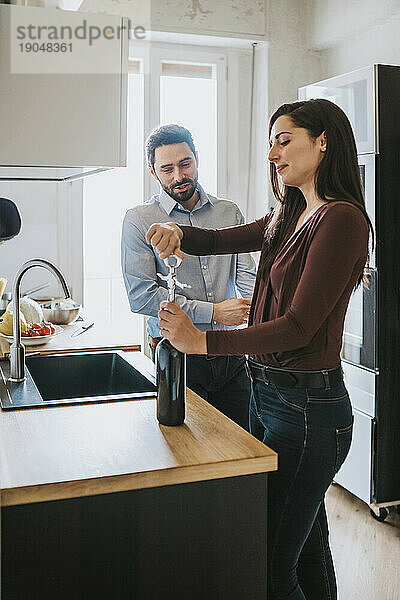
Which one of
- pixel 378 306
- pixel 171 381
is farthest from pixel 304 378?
pixel 378 306

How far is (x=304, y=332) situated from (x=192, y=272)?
0.98 m

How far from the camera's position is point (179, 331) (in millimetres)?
1509

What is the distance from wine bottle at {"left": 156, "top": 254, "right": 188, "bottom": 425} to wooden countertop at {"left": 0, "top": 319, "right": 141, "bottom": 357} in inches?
35.8

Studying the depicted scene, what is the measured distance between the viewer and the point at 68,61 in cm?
160

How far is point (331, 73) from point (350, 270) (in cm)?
276

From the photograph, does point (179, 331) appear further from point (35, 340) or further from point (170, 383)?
point (35, 340)

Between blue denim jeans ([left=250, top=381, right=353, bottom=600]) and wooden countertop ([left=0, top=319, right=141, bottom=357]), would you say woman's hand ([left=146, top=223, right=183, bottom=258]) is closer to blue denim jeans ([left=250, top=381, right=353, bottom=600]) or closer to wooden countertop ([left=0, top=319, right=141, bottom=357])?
blue denim jeans ([left=250, top=381, right=353, bottom=600])

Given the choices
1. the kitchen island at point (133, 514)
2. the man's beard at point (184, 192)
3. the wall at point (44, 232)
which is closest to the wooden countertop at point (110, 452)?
the kitchen island at point (133, 514)

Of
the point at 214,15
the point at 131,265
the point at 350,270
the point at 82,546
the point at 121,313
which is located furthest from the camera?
the point at 121,313

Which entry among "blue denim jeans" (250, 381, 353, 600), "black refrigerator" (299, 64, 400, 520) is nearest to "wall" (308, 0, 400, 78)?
"black refrigerator" (299, 64, 400, 520)

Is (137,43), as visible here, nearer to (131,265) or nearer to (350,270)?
(131,265)

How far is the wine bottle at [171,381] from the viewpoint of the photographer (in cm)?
151

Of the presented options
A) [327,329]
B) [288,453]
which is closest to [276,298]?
[327,329]

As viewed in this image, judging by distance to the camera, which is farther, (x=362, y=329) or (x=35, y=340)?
(x=362, y=329)
